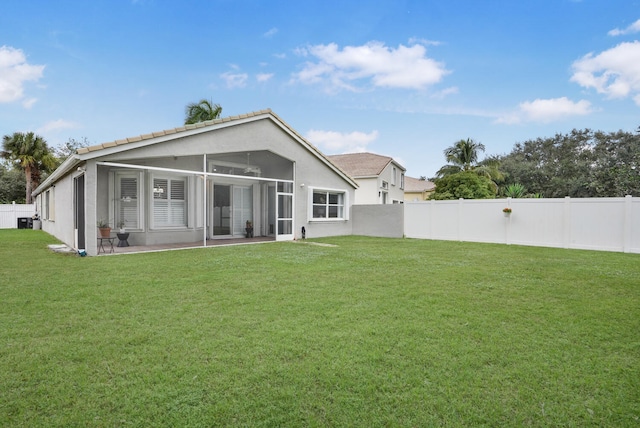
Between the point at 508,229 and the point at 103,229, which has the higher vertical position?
the point at 103,229

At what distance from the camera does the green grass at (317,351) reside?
8.25 ft

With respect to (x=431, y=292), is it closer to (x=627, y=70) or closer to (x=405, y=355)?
(x=405, y=355)

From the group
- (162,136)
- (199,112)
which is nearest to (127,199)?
(162,136)

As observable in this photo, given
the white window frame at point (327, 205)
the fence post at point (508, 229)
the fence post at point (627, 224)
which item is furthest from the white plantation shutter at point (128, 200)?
the fence post at point (627, 224)

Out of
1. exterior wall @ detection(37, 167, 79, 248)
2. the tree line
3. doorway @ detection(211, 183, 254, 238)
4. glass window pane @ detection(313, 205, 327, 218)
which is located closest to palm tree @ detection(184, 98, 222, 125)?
exterior wall @ detection(37, 167, 79, 248)

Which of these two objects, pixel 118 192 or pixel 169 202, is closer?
pixel 118 192

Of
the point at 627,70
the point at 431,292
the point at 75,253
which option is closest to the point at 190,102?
the point at 75,253

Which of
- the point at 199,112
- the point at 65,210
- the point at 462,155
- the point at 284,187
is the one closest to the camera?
the point at 65,210

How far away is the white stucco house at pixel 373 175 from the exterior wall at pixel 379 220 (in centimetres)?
728

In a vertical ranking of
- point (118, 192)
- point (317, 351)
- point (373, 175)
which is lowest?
point (317, 351)

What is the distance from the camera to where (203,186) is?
1401cm

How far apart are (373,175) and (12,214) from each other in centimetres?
2793

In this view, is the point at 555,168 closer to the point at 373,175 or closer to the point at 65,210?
the point at 373,175

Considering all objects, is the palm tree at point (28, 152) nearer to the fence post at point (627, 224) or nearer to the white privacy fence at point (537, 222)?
the white privacy fence at point (537, 222)
